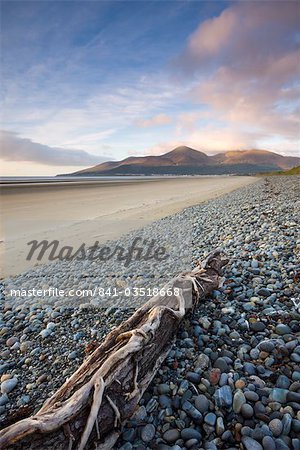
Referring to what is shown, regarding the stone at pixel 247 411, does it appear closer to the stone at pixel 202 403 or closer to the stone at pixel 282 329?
the stone at pixel 202 403

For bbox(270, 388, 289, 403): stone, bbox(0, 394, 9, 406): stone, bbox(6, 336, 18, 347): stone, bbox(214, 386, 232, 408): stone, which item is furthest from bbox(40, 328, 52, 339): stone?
bbox(270, 388, 289, 403): stone

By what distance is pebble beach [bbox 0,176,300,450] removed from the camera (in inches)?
76.2

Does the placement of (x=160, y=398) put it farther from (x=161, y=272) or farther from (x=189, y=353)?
(x=161, y=272)

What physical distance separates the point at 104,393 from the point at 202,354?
43.3 inches

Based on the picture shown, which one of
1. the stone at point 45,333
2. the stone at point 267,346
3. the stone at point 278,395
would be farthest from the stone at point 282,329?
the stone at point 45,333

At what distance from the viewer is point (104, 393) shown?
5.97 ft

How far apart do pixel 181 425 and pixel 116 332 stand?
33.9 inches

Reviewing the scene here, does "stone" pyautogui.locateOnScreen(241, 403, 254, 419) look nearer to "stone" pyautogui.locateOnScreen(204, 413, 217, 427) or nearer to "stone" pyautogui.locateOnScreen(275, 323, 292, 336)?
"stone" pyautogui.locateOnScreen(204, 413, 217, 427)

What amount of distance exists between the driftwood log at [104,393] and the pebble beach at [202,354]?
0.22m

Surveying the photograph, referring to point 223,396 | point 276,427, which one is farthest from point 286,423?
point 223,396

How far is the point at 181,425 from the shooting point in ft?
6.51

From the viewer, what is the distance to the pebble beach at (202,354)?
193 centimetres

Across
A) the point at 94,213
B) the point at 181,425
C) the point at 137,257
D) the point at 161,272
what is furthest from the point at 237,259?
the point at 94,213

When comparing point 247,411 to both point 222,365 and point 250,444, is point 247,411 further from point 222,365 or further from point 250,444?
point 222,365
